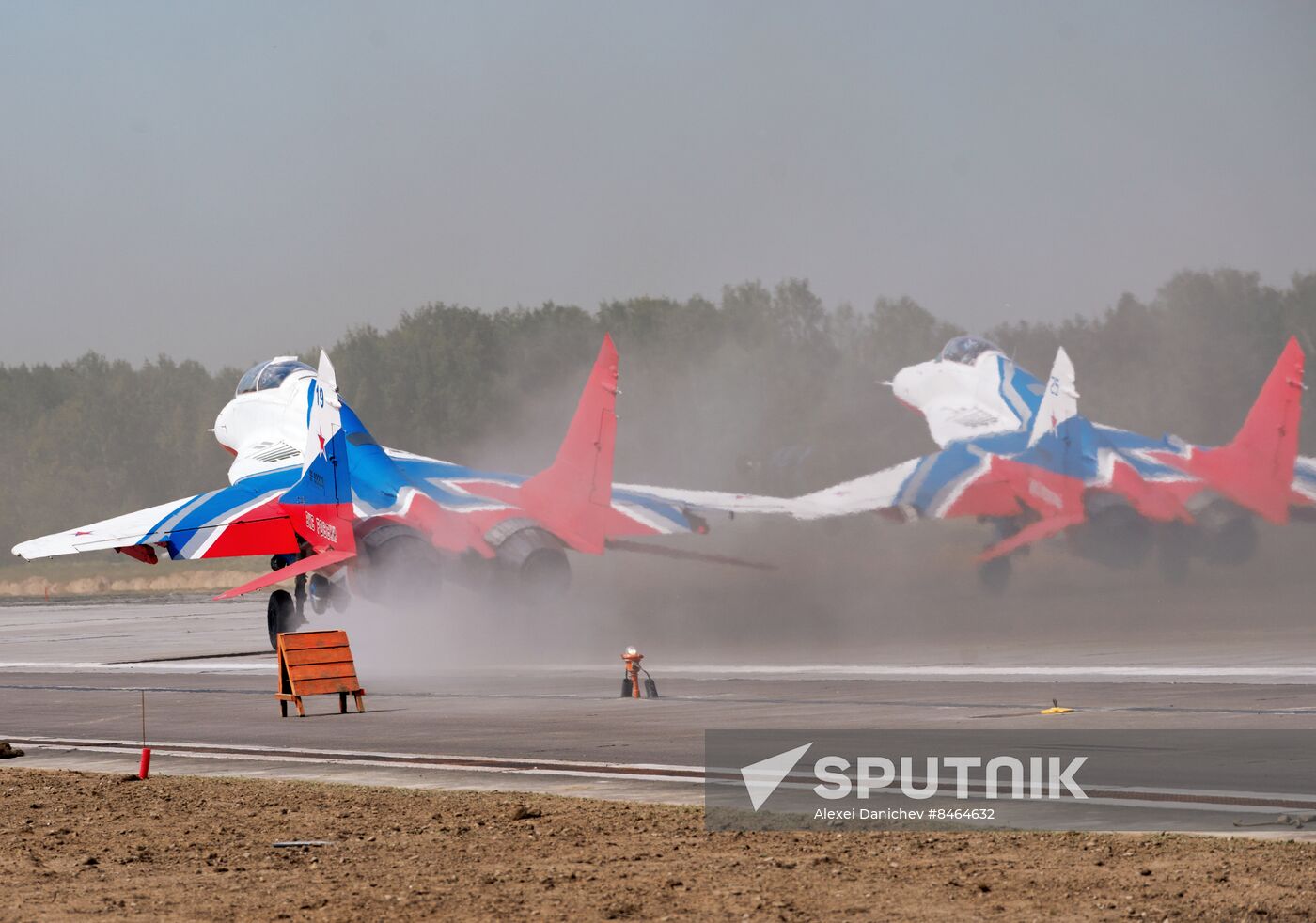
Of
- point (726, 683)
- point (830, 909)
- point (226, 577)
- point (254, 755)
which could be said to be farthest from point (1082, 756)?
point (226, 577)

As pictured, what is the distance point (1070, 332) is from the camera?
46000mm

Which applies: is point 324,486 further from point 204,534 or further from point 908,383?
point 908,383

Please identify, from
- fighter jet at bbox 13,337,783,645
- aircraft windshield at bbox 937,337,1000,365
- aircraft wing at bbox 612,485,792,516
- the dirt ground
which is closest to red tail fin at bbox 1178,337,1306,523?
aircraft windshield at bbox 937,337,1000,365

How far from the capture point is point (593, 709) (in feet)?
68.5

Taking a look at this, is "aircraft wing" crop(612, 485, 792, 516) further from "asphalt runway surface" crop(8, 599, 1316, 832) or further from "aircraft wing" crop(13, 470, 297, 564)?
"aircraft wing" crop(13, 470, 297, 564)

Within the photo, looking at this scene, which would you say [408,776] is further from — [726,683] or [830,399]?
[830,399]

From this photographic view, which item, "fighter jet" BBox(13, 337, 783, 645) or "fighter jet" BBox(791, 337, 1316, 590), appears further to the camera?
"fighter jet" BBox(791, 337, 1316, 590)

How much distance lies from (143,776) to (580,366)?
58027mm

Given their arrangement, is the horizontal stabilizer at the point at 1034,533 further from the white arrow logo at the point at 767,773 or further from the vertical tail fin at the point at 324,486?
the white arrow logo at the point at 767,773

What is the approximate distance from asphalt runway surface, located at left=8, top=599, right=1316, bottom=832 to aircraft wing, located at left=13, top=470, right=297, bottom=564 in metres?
2.97

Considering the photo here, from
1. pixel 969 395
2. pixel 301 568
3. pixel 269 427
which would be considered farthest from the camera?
pixel 969 395

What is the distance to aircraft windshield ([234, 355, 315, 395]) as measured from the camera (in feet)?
126

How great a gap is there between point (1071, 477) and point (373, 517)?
59.9 feet

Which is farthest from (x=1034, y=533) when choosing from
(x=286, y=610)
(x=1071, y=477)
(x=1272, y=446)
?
(x=286, y=610)
